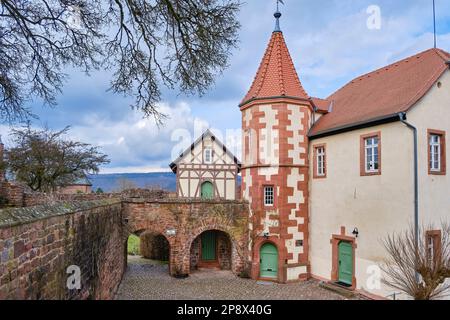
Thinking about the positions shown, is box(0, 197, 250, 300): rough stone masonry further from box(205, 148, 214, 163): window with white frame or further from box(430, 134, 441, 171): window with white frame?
box(430, 134, 441, 171): window with white frame

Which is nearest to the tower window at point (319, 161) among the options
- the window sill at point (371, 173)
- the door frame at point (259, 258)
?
the window sill at point (371, 173)

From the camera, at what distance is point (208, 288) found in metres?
12.7

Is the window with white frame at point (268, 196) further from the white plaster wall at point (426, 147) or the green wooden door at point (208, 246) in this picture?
the white plaster wall at point (426, 147)

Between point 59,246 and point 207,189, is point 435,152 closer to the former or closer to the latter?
point 59,246

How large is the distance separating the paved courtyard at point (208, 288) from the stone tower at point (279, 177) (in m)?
0.94

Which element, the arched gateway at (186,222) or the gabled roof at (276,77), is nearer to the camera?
the arched gateway at (186,222)

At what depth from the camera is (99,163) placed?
22.8 m

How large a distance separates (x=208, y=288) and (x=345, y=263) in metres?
4.97

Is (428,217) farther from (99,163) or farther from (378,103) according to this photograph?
(99,163)

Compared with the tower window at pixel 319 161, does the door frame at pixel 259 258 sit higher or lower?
lower

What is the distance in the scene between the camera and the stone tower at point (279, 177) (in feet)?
45.9

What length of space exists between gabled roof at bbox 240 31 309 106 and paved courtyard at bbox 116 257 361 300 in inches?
289

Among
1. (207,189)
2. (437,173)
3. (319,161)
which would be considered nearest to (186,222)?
(319,161)

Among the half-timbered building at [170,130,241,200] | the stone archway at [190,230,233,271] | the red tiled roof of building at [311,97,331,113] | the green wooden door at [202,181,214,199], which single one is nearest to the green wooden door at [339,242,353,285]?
the stone archway at [190,230,233,271]
